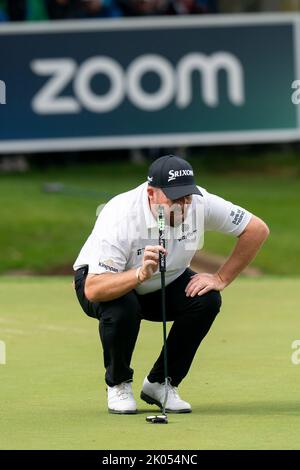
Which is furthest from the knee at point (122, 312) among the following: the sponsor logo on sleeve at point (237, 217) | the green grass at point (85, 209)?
the green grass at point (85, 209)

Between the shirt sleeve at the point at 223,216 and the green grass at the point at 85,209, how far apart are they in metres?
9.44

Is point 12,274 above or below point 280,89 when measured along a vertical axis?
below

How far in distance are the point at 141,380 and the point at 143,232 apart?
1.71 meters

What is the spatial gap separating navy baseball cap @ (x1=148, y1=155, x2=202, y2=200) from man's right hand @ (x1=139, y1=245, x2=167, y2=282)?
305 millimetres

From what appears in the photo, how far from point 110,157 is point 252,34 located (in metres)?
10.7

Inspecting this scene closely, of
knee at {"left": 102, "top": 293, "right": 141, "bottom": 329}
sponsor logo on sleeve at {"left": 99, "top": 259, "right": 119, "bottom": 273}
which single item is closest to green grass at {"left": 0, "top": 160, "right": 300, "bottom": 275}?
knee at {"left": 102, "top": 293, "right": 141, "bottom": 329}

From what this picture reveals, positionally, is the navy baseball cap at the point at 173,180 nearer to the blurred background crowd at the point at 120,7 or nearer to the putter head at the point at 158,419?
the putter head at the point at 158,419

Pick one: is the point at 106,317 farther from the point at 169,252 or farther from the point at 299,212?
the point at 299,212

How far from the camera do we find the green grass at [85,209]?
18.2 meters

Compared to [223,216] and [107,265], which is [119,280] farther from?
[223,216]

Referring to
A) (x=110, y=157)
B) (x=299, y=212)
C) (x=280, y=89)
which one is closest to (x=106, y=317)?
(x=280, y=89)

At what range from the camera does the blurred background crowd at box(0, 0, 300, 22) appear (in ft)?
61.9

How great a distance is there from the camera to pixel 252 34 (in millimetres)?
18359

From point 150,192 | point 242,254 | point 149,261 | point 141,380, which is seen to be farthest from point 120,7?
point 149,261
